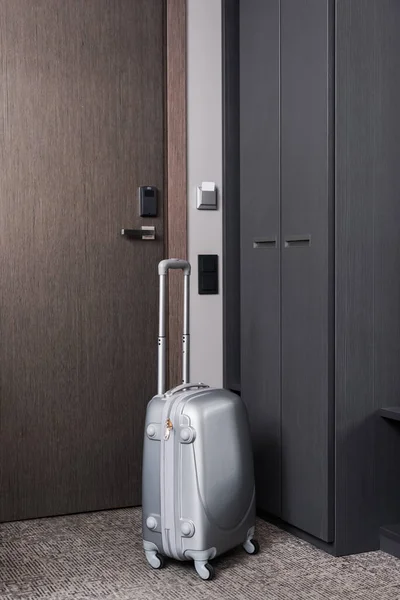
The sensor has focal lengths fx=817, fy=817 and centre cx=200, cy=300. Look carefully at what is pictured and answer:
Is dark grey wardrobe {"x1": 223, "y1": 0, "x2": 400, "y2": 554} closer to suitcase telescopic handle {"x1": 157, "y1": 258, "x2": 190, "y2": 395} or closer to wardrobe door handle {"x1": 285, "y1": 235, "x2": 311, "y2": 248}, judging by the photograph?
wardrobe door handle {"x1": 285, "y1": 235, "x2": 311, "y2": 248}

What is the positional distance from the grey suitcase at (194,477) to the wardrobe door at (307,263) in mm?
272

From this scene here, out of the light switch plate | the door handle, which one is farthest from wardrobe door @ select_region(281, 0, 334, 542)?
the door handle

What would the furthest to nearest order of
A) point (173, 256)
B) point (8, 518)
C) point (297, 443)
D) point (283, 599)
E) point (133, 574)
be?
point (173, 256) → point (8, 518) → point (297, 443) → point (133, 574) → point (283, 599)

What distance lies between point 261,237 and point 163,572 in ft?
4.24

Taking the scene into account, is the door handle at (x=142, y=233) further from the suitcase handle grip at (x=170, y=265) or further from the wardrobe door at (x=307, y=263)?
the wardrobe door at (x=307, y=263)

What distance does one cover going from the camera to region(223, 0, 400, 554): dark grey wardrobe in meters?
2.77

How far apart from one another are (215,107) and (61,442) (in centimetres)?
154

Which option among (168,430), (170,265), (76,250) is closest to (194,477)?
(168,430)

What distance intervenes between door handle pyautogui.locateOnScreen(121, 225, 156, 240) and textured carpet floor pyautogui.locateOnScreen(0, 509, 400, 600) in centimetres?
116

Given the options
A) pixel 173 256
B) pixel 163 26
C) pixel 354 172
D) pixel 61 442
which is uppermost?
pixel 163 26

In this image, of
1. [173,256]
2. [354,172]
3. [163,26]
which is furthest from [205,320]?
[163,26]

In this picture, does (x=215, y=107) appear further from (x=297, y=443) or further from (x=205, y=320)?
(x=297, y=443)

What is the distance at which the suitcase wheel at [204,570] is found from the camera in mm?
2576

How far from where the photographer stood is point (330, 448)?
2.79 meters
